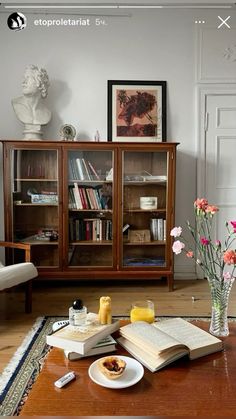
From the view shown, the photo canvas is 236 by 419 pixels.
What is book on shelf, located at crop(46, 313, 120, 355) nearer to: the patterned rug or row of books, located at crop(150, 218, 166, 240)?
the patterned rug

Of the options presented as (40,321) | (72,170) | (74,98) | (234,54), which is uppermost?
(234,54)

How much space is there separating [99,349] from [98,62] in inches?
110

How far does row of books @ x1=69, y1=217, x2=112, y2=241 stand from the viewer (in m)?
3.05

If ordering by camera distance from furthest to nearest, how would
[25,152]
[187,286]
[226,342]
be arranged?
1. [187,286]
2. [25,152]
3. [226,342]

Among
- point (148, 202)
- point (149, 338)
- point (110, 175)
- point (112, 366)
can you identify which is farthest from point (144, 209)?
point (112, 366)

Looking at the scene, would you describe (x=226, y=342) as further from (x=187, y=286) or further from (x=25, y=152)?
(x=25, y=152)

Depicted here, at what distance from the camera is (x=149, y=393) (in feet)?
3.19

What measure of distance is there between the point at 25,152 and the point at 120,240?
118 cm

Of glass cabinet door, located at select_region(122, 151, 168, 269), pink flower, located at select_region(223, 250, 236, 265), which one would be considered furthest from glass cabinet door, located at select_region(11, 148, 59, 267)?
pink flower, located at select_region(223, 250, 236, 265)

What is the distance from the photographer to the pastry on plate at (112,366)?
101 centimetres

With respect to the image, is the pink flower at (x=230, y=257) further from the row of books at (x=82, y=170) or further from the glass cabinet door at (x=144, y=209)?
the row of books at (x=82, y=170)

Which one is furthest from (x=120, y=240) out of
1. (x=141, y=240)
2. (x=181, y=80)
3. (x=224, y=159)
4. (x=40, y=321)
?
(x=181, y=80)

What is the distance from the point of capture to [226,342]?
129 centimetres

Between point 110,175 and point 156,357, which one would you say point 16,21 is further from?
point 156,357
